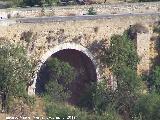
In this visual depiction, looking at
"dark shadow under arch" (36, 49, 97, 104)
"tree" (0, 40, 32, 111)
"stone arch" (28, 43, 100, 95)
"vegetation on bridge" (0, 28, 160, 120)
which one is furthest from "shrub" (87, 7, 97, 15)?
"tree" (0, 40, 32, 111)

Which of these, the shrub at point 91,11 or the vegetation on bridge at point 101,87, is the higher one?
the shrub at point 91,11

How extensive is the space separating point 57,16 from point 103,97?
21.7ft

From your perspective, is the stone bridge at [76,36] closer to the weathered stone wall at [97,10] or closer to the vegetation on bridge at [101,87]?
the vegetation on bridge at [101,87]

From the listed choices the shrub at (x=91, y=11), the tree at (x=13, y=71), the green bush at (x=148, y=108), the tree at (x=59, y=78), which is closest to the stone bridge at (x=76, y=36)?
the tree at (x=59, y=78)

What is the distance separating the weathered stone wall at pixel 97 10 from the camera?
39938 mm

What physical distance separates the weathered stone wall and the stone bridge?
2.90 meters

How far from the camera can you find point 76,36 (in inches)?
1474

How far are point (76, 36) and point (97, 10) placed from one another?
16.4 ft

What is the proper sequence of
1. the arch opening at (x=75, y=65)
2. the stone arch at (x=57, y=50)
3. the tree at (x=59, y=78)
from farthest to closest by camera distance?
the arch opening at (x=75, y=65) < the stone arch at (x=57, y=50) < the tree at (x=59, y=78)

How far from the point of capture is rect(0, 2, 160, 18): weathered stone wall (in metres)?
39.9

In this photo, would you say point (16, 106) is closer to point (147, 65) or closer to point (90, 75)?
point (90, 75)

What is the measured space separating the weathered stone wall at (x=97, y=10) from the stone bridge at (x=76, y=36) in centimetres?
290

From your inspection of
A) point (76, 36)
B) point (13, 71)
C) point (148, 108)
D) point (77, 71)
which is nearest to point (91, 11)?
point (76, 36)

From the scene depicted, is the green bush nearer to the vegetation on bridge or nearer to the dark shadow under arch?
the vegetation on bridge
